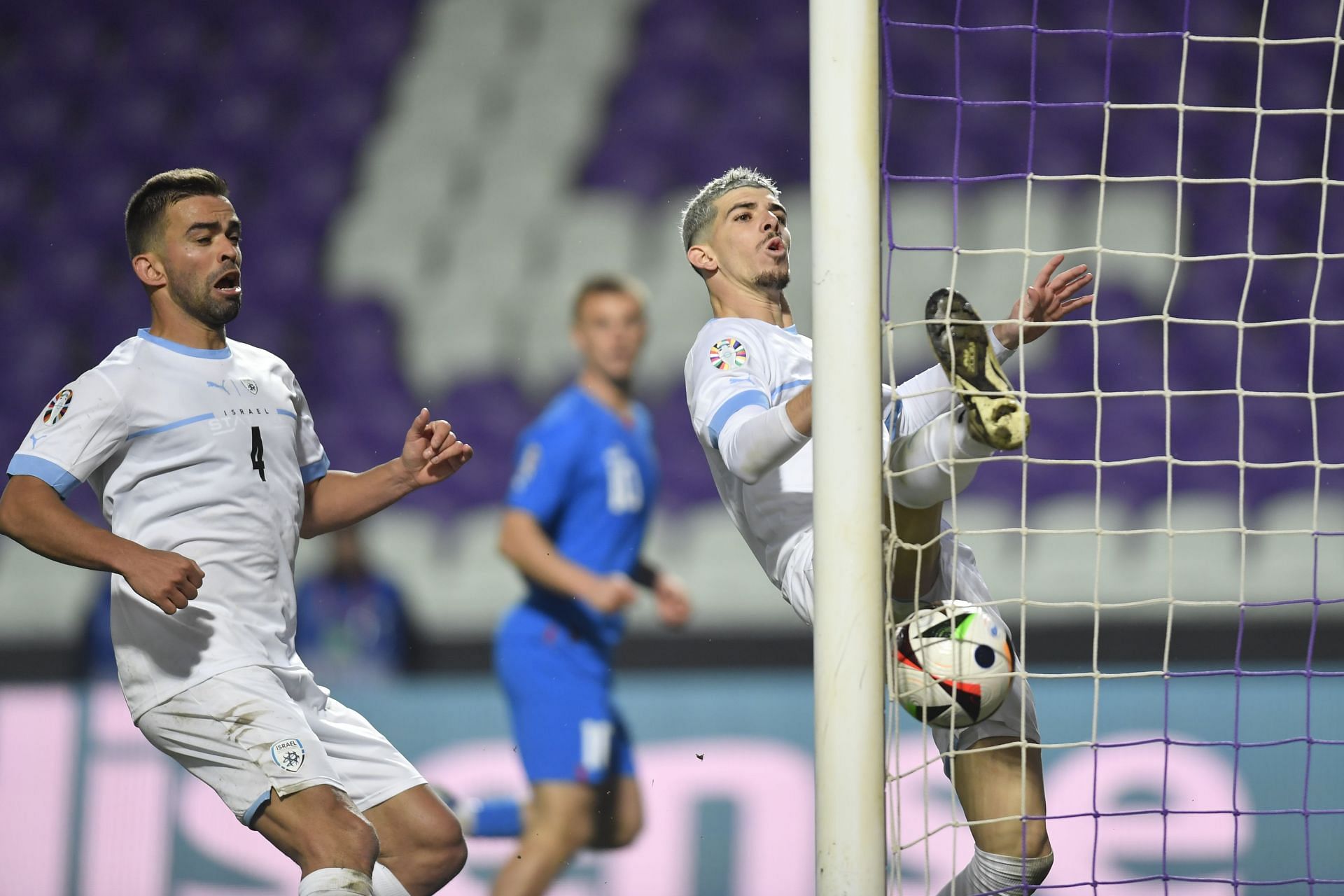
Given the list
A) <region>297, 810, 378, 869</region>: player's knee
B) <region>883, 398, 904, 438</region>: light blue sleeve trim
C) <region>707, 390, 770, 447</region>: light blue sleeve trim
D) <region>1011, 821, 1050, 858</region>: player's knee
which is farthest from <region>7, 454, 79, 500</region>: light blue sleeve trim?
<region>1011, 821, 1050, 858</region>: player's knee

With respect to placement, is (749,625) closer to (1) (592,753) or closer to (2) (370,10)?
(1) (592,753)

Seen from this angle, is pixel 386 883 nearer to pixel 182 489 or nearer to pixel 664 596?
pixel 182 489

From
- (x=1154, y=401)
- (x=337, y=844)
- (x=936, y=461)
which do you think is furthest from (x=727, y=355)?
(x=1154, y=401)

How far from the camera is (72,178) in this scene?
13.4 feet

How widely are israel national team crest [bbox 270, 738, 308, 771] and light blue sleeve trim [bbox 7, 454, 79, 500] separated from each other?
0.50 m

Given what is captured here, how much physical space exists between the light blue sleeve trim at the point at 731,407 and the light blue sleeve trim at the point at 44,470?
3.19 ft

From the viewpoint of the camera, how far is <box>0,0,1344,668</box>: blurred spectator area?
3.91 m

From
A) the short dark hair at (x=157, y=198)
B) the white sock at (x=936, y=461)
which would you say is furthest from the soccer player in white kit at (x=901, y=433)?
the short dark hair at (x=157, y=198)

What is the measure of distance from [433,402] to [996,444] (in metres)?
2.31

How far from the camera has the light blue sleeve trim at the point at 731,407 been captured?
2.15 metres

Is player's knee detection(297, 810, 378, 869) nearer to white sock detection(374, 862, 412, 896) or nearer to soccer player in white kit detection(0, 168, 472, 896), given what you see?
soccer player in white kit detection(0, 168, 472, 896)

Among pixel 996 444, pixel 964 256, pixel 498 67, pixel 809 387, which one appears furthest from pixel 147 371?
pixel 964 256

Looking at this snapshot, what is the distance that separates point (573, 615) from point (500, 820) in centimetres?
57

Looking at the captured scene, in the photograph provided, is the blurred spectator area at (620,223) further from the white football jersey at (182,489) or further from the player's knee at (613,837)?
the white football jersey at (182,489)
